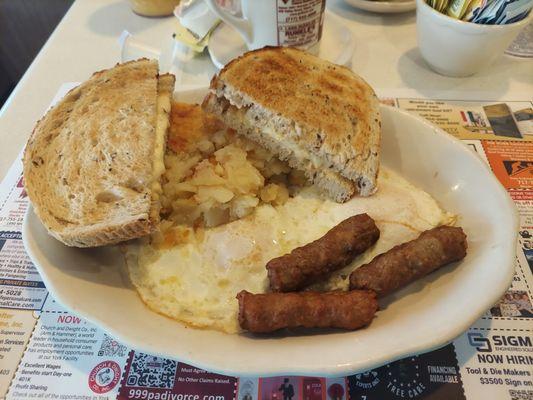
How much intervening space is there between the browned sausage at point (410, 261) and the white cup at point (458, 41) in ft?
4.14

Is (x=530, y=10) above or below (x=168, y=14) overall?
above

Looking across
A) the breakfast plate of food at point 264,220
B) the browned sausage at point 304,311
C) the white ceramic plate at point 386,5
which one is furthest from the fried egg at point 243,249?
the white ceramic plate at point 386,5

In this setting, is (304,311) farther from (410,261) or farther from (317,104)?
(317,104)

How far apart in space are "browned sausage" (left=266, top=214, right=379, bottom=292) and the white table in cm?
124

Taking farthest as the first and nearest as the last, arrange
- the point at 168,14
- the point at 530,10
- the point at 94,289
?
the point at 168,14
the point at 530,10
the point at 94,289

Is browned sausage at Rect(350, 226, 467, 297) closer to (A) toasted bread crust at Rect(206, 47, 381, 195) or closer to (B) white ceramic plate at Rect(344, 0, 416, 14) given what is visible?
(A) toasted bread crust at Rect(206, 47, 381, 195)

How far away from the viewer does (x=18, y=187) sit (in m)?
2.01

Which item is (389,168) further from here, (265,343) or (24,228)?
(24,228)

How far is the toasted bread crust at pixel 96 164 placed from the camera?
4.80ft

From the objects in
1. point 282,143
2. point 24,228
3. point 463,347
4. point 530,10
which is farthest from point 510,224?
point 24,228

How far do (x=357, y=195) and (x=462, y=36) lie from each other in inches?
45.8

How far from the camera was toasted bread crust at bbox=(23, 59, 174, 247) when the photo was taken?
146cm

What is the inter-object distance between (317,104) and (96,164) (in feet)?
2.93

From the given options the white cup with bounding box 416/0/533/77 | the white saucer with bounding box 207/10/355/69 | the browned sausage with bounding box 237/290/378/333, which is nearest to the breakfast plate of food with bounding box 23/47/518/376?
the browned sausage with bounding box 237/290/378/333
